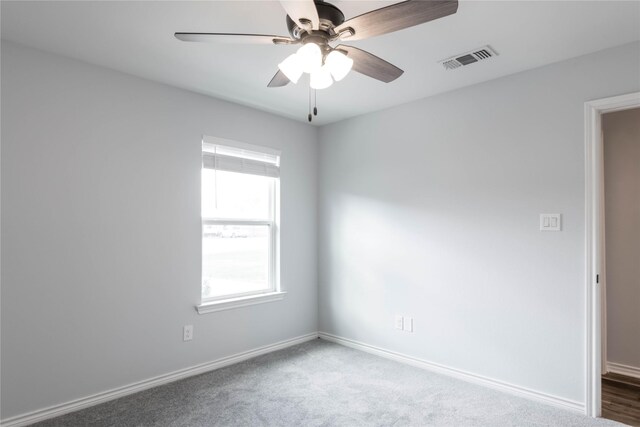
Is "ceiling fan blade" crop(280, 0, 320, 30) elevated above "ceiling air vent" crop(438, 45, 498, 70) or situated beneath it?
situated beneath

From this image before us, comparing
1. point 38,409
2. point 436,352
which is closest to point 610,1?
point 436,352

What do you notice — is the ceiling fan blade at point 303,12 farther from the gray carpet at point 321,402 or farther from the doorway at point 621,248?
the doorway at point 621,248

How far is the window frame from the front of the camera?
3.35 m

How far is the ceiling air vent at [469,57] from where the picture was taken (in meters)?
2.50

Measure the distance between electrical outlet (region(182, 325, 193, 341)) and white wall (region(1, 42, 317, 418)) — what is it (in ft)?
0.15

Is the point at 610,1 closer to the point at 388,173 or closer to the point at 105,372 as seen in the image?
the point at 388,173

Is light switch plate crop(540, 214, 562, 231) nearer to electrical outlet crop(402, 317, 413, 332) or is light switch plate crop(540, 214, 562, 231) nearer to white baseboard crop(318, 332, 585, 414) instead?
white baseboard crop(318, 332, 585, 414)

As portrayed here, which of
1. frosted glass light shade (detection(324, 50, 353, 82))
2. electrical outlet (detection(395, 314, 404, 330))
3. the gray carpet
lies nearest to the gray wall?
the gray carpet

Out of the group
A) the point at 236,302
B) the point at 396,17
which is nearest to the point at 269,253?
the point at 236,302

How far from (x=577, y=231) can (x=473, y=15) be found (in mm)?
1562

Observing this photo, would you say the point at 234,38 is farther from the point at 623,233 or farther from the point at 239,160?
the point at 623,233

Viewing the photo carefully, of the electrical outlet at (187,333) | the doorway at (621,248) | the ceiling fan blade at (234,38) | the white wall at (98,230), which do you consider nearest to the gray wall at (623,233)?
the doorway at (621,248)

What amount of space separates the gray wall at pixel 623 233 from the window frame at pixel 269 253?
9.82 ft

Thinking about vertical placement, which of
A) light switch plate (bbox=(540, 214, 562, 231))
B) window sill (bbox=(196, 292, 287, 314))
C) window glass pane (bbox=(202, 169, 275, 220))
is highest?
window glass pane (bbox=(202, 169, 275, 220))
